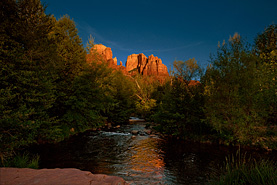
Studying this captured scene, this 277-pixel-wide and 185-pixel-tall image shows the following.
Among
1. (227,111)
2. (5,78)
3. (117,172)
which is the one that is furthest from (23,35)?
(227,111)

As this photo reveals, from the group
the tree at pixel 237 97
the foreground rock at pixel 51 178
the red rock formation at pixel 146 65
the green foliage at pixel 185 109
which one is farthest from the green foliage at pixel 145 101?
the red rock formation at pixel 146 65

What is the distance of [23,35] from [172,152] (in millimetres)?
15204

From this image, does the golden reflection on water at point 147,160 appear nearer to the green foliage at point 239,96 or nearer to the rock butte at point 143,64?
the green foliage at point 239,96

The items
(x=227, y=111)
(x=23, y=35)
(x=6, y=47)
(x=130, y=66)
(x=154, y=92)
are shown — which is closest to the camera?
(x=6, y=47)

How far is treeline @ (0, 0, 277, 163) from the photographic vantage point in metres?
10.4

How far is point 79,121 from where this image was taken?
18641 mm

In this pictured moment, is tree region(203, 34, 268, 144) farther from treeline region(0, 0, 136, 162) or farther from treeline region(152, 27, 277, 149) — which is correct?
treeline region(0, 0, 136, 162)

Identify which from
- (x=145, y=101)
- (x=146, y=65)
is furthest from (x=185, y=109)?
(x=146, y=65)

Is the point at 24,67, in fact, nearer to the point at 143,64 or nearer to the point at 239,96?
the point at 239,96

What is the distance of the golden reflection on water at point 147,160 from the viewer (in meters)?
10.2

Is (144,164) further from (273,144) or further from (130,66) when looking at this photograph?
(130,66)

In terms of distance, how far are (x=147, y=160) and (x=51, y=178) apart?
8.33 m

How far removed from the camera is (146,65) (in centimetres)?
15450

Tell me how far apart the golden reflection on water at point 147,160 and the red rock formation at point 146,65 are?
121 metres
